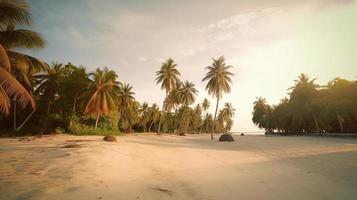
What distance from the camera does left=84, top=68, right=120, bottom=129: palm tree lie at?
30578 mm

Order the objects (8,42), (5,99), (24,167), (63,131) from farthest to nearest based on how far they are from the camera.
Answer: (63,131), (8,42), (5,99), (24,167)

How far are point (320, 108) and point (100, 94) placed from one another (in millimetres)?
38420

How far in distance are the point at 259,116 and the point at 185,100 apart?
111ft

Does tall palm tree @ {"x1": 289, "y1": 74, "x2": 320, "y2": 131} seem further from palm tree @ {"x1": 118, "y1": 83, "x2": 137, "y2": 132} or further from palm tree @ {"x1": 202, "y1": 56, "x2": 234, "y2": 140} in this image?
palm tree @ {"x1": 118, "y1": 83, "x2": 137, "y2": 132}

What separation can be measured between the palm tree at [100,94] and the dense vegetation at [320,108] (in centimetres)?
3446

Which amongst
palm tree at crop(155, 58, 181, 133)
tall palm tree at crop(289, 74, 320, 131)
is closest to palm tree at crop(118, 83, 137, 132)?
palm tree at crop(155, 58, 181, 133)

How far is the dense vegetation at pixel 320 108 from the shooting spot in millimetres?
34375

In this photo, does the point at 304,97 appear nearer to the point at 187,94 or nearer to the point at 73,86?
the point at 187,94

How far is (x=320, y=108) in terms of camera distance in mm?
41469

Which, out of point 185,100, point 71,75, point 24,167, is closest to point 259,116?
point 185,100

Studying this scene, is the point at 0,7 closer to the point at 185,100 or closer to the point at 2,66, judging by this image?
the point at 2,66

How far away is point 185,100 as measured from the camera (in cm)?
5741

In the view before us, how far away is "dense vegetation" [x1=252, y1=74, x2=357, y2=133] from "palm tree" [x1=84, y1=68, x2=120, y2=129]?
3446 centimetres

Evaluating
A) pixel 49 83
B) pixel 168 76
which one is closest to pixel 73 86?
pixel 49 83
